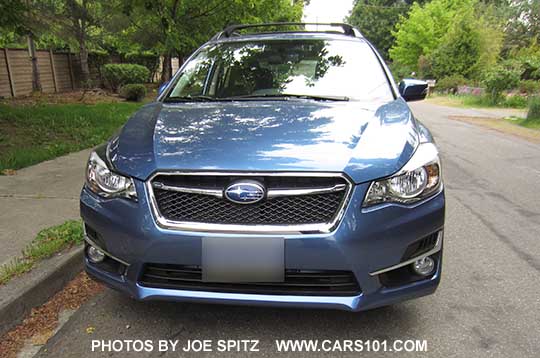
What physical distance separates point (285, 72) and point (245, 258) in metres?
1.96

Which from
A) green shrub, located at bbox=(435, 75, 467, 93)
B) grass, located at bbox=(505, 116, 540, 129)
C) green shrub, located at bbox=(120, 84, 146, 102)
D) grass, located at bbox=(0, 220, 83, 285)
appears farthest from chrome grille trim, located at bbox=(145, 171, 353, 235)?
green shrub, located at bbox=(435, 75, 467, 93)


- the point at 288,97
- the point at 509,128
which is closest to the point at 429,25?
the point at 509,128

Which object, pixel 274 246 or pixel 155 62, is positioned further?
pixel 155 62

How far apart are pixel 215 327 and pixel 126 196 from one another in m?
0.92

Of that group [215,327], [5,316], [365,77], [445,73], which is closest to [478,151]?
[365,77]

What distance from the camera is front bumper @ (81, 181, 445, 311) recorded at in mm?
2102

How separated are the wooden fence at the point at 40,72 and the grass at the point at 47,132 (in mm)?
5721

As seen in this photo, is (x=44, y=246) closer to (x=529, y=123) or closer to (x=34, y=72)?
(x=34, y=72)

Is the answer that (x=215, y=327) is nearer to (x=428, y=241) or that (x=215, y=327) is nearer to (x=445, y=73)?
(x=428, y=241)

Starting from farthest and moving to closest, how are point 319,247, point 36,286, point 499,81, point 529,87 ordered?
point 529,87, point 499,81, point 36,286, point 319,247

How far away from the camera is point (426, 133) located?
2.81m

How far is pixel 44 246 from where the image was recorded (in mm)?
3244

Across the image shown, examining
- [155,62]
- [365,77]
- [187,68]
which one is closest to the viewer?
[365,77]

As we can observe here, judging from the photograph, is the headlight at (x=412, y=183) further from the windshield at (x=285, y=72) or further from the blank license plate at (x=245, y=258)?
the windshield at (x=285, y=72)
